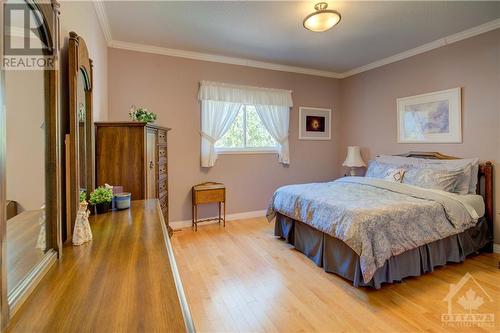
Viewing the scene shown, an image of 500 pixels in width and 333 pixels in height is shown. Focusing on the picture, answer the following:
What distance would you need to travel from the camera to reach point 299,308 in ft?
6.64

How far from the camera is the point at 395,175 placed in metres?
3.52

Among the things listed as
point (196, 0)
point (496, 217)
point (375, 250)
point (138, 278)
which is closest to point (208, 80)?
point (196, 0)

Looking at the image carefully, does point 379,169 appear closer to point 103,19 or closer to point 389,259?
point 389,259

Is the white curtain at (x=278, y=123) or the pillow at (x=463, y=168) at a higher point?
the white curtain at (x=278, y=123)

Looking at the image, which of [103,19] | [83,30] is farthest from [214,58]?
[83,30]

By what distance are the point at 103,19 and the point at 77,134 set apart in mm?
2153

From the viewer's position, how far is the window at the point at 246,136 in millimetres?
4340

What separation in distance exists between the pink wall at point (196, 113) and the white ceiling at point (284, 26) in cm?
31

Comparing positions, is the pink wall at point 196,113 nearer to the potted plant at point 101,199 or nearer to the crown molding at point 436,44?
the crown molding at point 436,44

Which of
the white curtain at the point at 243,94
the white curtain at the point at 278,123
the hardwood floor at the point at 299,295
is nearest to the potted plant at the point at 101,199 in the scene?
the hardwood floor at the point at 299,295

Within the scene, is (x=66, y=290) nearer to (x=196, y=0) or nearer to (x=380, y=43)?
(x=196, y=0)

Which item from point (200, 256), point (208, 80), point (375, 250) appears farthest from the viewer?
point (208, 80)

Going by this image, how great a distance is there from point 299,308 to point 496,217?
280cm

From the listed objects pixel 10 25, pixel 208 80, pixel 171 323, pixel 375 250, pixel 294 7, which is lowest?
pixel 375 250
